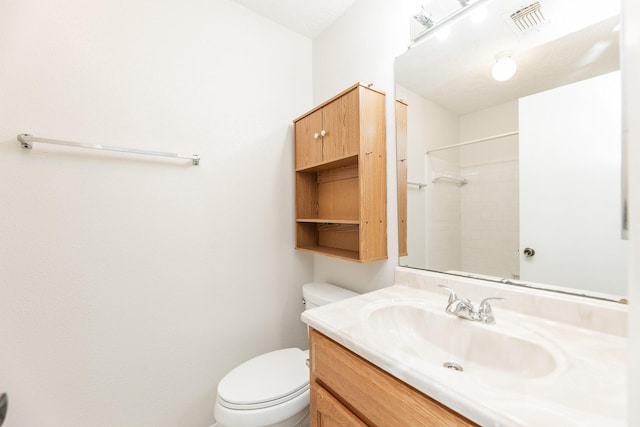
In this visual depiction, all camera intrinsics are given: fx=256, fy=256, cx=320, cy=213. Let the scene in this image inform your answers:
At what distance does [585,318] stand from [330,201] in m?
1.16

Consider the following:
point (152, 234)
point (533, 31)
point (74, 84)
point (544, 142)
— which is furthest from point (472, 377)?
point (74, 84)

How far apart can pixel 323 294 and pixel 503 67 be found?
1.24 m

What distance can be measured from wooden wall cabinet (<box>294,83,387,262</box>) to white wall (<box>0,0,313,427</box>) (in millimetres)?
158

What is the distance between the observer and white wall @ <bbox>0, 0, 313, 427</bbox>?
973 millimetres

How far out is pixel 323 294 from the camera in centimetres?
140

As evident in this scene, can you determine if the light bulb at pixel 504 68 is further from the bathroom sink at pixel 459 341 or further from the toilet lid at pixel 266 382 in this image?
the toilet lid at pixel 266 382

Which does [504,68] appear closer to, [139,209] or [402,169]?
[402,169]

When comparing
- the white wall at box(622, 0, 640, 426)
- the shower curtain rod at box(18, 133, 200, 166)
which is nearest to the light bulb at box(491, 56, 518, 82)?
the white wall at box(622, 0, 640, 426)

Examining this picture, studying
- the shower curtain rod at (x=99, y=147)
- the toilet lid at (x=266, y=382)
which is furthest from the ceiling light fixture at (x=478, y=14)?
the toilet lid at (x=266, y=382)

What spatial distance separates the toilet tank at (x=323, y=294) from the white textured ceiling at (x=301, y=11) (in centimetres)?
158

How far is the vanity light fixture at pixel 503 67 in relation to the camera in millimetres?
874

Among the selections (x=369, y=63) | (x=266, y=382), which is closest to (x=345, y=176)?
(x=369, y=63)

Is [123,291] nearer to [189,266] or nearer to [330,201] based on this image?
[189,266]

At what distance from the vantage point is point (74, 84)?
1046mm
